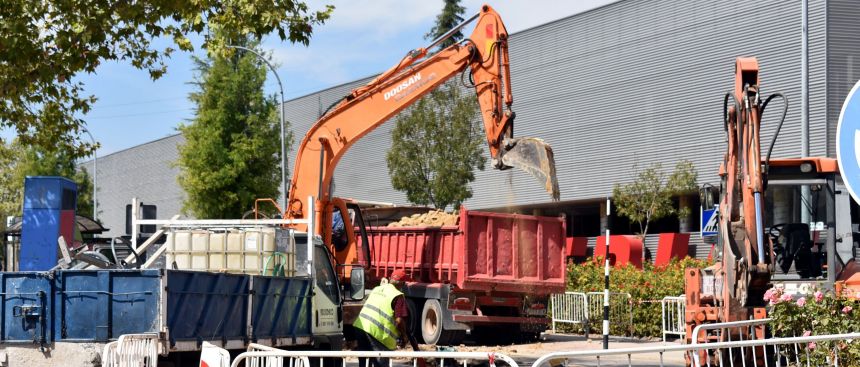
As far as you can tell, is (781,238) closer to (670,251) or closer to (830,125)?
(830,125)

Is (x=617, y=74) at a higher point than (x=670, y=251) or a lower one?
higher

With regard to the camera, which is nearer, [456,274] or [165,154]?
[456,274]

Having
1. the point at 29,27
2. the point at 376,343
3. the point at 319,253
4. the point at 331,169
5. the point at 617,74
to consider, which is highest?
the point at 617,74

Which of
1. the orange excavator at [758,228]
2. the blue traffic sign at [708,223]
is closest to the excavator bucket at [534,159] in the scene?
the blue traffic sign at [708,223]

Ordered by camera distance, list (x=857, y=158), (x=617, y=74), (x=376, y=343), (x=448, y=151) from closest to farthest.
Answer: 1. (x=857, y=158)
2. (x=376, y=343)
3. (x=448, y=151)
4. (x=617, y=74)

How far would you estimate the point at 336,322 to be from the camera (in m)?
13.8

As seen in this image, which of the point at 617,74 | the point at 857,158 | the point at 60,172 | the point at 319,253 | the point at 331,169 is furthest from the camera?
the point at 60,172

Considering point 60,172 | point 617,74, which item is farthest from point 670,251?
point 60,172

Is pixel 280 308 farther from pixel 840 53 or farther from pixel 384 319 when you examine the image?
pixel 840 53

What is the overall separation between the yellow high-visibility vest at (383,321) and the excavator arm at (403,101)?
5.53 metres

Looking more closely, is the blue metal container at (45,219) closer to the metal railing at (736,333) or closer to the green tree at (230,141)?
the metal railing at (736,333)

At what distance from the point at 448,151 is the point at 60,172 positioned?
114ft

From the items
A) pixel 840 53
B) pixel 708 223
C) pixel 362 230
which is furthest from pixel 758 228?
pixel 840 53

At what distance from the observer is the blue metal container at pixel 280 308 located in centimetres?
1191
